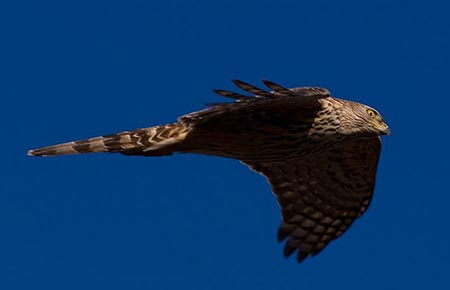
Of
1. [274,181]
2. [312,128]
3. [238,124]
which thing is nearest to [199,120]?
[238,124]

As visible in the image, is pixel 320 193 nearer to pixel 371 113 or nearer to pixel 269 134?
pixel 371 113

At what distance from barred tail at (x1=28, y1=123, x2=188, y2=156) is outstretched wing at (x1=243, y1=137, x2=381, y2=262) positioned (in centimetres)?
202

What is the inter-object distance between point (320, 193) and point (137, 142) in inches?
125

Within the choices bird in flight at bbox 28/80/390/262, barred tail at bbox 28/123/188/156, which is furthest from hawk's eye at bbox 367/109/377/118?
barred tail at bbox 28/123/188/156

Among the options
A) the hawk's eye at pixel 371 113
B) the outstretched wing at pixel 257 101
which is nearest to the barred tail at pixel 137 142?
the outstretched wing at pixel 257 101

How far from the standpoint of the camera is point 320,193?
1462cm

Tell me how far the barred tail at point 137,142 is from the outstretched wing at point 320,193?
2024 mm

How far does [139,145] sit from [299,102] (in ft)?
5.33

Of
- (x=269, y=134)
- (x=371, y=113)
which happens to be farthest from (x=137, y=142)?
(x=371, y=113)

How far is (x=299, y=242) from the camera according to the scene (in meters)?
14.3

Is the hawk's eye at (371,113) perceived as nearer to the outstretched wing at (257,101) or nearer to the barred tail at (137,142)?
the outstretched wing at (257,101)

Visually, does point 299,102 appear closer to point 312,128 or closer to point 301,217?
point 312,128

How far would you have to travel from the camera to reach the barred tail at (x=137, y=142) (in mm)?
12211

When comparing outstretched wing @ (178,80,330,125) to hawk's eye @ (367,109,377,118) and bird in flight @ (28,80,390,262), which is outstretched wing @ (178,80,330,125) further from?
hawk's eye @ (367,109,377,118)
